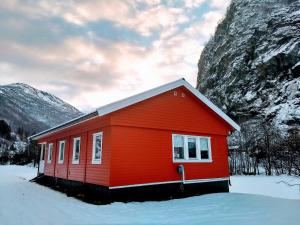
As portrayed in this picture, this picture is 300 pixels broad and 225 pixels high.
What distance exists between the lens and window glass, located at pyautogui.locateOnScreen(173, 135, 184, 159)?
12602mm

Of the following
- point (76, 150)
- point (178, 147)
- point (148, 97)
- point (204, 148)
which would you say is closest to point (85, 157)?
point (76, 150)

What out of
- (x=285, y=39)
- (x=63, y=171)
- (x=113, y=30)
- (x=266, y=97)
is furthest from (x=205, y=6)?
(x=285, y=39)

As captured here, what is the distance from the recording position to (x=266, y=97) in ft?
110

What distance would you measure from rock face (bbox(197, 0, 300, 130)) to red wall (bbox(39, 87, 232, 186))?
55.4 feet

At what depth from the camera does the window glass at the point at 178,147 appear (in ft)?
41.3

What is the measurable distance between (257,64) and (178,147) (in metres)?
29.4

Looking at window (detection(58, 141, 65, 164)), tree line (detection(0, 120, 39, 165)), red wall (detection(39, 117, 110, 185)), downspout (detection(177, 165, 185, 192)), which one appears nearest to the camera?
red wall (detection(39, 117, 110, 185))

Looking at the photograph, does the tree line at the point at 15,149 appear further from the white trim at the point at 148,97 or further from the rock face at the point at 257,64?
the white trim at the point at 148,97

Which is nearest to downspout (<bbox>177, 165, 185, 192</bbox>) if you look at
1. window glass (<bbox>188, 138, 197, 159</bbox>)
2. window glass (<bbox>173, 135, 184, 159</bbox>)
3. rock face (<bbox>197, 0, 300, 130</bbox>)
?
window glass (<bbox>173, 135, 184, 159</bbox>)

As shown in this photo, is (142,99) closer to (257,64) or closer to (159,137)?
(159,137)

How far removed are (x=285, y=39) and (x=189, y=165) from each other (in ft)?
101

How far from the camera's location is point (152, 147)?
11688 mm

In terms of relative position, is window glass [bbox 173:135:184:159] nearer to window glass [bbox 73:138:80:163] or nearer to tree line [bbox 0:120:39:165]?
window glass [bbox 73:138:80:163]

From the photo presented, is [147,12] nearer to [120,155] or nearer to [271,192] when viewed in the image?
[120,155]
